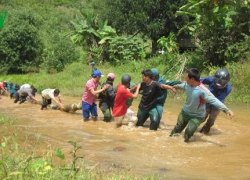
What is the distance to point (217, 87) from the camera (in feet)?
21.6

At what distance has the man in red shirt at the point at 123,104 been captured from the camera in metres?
7.11

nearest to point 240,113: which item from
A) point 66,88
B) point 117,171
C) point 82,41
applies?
point 117,171

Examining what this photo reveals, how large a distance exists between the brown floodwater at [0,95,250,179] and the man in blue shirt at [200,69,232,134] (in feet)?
1.28

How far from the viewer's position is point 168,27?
19156 mm

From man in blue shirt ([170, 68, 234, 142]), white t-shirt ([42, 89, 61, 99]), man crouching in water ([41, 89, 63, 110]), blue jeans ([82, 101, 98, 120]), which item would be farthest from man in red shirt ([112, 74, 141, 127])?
white t-shirt ([42, 89, 61, 99])

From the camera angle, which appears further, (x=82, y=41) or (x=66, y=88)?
(x=82, y=41)

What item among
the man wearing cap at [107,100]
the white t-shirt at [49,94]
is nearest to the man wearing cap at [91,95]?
the man wearing cap at [107,100]

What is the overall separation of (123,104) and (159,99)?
2.58 ft

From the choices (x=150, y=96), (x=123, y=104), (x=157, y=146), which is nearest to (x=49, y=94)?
(x=123, y=104)

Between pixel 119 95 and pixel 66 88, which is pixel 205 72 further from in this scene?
pixel 119 95

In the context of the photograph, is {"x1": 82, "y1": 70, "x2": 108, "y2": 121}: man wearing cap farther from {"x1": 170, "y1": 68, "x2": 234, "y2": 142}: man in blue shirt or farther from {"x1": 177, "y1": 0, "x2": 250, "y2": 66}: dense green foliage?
{"x1": 177, "y1": 0, "x2": 250, "y2": 66}: dense green foliage

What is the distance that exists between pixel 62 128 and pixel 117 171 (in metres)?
3.62

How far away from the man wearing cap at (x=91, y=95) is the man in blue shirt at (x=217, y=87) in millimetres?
2378

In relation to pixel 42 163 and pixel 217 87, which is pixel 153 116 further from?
pixel 42 163
